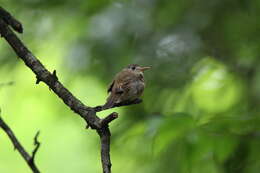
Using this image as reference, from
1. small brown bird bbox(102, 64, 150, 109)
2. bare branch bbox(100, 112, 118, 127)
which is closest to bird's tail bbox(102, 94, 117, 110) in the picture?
small brown bird bbox(102, 64, 150, 109)

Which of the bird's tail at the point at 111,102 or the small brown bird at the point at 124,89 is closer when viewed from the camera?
the bird's tail at the point at 111,102

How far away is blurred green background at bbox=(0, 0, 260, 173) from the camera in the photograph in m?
4.91

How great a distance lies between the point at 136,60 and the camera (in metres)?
5.41

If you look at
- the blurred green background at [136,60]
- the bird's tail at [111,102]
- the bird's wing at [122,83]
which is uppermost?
the blurred green background at [136,60]

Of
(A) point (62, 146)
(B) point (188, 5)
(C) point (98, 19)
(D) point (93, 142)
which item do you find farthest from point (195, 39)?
(A) point (62, 146)

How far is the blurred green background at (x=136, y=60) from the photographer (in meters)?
4.91

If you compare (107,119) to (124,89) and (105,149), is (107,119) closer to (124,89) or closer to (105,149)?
(105,149)

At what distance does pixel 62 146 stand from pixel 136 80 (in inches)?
175

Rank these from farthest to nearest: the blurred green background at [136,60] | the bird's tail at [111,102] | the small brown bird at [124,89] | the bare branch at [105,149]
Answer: the blurred green background at [136,60] < the small brown bird at [124,89] < the bird's tail at [111,102] < the bare branch at [105,149]

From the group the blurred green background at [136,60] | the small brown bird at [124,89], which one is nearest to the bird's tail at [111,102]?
the small brown bird at [124,89]

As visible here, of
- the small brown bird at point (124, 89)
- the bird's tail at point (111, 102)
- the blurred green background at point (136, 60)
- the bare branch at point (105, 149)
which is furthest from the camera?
the blurred green background at point (136, 60)

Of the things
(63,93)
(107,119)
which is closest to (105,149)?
(107,119)

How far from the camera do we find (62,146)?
675cm

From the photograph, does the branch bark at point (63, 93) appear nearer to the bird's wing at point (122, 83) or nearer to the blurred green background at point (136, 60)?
the bird's wing at point (122, 83)
